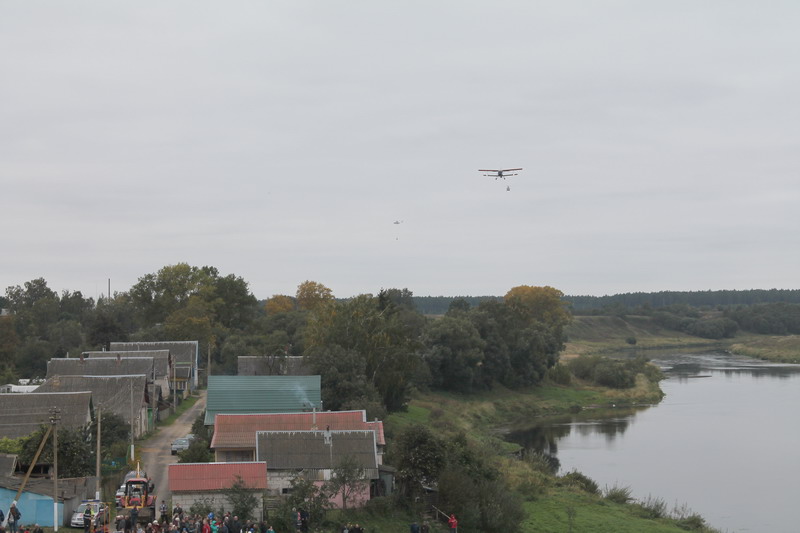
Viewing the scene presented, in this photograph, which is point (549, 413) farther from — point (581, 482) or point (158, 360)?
point (158, 360)

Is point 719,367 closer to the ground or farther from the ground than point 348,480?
closer to the ground

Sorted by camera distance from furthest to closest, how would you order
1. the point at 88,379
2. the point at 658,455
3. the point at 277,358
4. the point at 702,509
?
the point at 277,358
the point at 658,455
the point at 88,379
the point at 702,509

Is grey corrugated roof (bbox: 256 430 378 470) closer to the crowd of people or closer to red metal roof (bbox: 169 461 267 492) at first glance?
red metal roof (bbox: 169 461 267 492)

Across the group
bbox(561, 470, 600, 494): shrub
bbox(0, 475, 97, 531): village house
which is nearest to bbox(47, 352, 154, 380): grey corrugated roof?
bbox(561, 470, 600, 494): shrub

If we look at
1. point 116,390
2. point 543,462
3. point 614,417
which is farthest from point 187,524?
point 614,417

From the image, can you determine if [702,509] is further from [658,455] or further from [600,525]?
[658,455]

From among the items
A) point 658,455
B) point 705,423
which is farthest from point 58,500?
point 705,423

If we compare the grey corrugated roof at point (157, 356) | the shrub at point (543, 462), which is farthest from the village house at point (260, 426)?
the grey corrugated roof at point (157, 356)
